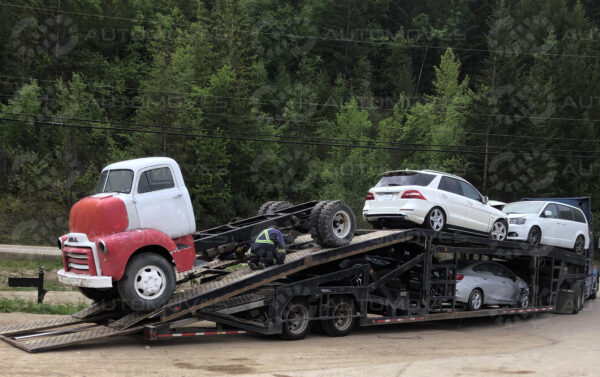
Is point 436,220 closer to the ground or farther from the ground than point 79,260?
farther from the ground

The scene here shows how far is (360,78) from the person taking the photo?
201ft

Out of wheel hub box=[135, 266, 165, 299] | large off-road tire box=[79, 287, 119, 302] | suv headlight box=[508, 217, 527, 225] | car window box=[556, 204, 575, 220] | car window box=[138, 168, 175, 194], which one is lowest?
large off-road tire box=[79, 287, 119, 302]

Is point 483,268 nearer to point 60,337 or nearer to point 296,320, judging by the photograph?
point 296,320

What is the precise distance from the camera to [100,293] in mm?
11258

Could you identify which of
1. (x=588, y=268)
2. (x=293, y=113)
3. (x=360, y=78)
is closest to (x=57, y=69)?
(x=293, y=113)

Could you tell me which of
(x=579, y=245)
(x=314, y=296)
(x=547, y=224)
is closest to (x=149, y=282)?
(x=314, y=296)

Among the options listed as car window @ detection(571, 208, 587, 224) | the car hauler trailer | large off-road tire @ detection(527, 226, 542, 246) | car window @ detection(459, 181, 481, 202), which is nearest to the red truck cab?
the car hauler trailer

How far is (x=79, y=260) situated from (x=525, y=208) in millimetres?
11631

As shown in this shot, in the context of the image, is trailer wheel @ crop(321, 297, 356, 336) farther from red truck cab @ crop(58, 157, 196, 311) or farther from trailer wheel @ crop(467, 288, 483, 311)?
trailer wheel @ crop(467, 288, 483, 311)

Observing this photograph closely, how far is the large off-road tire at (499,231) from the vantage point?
1474 cm

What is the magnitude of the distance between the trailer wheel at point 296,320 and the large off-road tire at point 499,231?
18.3ft

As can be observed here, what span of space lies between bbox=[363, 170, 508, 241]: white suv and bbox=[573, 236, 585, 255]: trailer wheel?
484 centimetres

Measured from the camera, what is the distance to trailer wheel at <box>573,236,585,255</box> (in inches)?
694

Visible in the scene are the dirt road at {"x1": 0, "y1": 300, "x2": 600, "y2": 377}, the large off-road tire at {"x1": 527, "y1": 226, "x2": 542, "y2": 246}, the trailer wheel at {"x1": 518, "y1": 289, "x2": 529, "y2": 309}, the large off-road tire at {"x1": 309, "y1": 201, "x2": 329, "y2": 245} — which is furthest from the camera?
the large off-road tire at {"x1": 527, "y1": 226, "x2": 542, "y2": 246}
